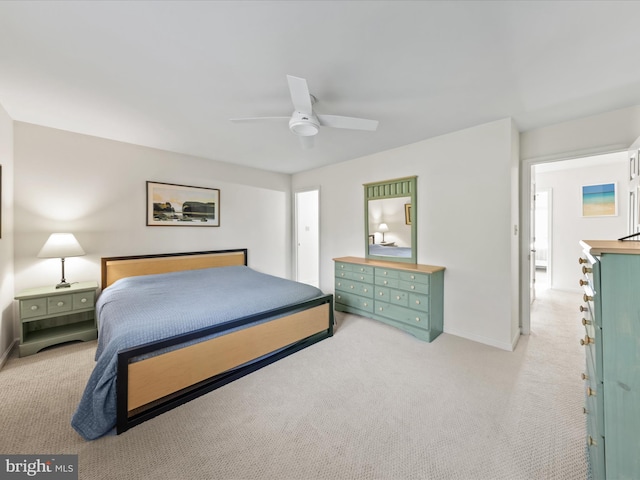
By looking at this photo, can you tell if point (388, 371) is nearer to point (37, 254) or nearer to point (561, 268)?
point (37, 254)

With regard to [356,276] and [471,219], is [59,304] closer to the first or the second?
[356,276]

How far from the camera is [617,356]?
104cm

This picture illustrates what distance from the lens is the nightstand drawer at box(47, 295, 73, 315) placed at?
2.72 m

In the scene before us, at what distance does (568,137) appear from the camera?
2.79 meters

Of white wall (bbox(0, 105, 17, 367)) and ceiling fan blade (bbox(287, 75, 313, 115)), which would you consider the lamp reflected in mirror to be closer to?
ceiling fan blade (bbox(287, 75, 313, 115))

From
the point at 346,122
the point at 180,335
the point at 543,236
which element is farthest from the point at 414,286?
the point at 543,236

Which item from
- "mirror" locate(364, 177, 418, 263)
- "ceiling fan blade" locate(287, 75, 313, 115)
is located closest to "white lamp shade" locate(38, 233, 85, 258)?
"ceiling fan blade" locate(287, 75, 313, 115)

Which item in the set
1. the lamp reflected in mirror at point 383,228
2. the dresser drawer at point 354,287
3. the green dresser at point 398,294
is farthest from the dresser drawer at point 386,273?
the lamp reflected in mirror at point 383,228

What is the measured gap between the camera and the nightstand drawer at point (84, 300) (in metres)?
2.87

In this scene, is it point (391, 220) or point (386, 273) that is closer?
point (386, 273)

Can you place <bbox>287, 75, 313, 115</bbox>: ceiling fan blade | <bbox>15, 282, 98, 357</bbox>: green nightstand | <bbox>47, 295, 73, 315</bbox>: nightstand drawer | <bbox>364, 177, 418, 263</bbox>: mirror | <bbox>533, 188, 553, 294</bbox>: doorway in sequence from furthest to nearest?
<bbox>533, 188, 553, 294</bbox>: doorway < <bbox>364, 177, 418, 263</bbox>: mirror < <bbox>47, 295, 73, 315</bbox>: nightstand drawer < <bbox>15, 282, 98, 357</bbox>: green nightstand < <bbox>287, 75, 313, 115</bbox>: ceiling fan blade

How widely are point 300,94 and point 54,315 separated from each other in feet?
11.1

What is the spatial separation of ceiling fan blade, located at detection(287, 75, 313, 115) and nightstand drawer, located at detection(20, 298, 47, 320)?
128 inches

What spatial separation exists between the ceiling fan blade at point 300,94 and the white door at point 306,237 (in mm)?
3405
